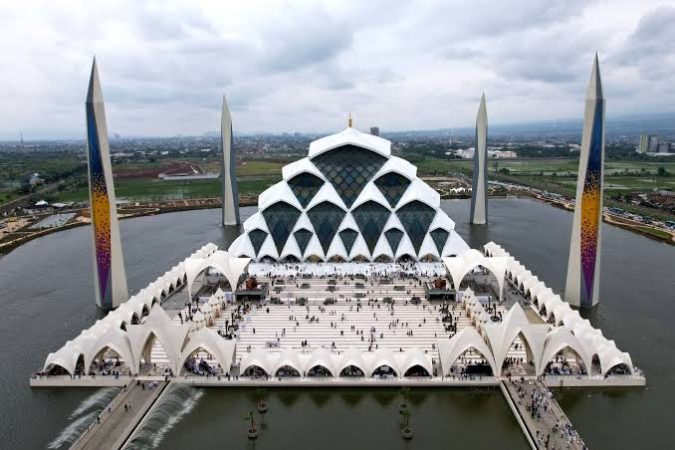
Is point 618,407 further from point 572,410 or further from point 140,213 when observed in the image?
point 140,213

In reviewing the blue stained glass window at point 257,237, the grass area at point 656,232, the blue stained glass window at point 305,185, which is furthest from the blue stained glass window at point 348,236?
the grass area at point 656,232

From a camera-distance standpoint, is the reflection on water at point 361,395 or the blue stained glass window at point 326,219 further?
the blue stained glass window at point 326,219

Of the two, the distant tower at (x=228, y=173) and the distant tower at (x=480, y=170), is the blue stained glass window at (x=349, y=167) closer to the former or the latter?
the distant tower at (x=228, y=173)

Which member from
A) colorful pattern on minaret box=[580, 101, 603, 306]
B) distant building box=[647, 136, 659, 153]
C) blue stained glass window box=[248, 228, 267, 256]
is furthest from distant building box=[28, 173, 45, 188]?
distant building box=[647, 136, 659, 153]

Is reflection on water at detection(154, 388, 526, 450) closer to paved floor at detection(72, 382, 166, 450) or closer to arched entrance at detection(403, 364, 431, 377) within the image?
arched entrance at detection(403, 364, 431, 377)

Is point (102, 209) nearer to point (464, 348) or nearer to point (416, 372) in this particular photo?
point (416, 372)

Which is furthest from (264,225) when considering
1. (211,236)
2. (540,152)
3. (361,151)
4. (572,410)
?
(540,152)
